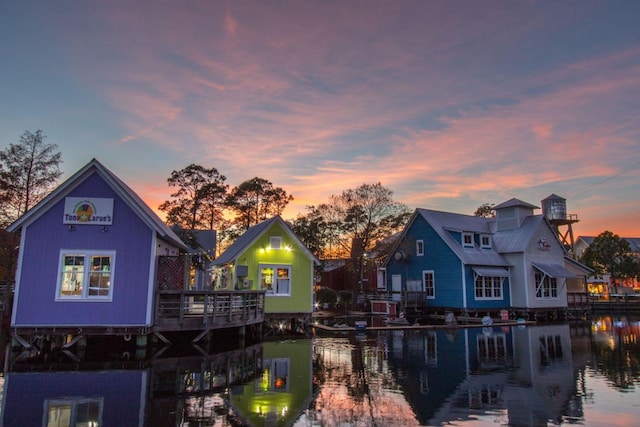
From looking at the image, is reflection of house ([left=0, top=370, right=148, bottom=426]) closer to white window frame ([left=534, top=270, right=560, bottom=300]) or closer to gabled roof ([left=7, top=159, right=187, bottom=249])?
gabled roof ([left=7, top=159, right=187, bottom=249])

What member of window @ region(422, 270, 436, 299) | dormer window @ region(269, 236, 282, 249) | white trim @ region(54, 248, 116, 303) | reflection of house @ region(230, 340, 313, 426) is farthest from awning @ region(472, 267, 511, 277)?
white trim @ region(54, 248, 116, 303)

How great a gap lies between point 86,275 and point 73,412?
9009 millimetres

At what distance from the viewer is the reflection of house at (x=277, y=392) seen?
28.5ft

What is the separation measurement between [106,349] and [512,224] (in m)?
31.0

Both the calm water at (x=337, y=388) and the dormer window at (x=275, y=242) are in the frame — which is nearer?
the calm water at (x=337, y=388)

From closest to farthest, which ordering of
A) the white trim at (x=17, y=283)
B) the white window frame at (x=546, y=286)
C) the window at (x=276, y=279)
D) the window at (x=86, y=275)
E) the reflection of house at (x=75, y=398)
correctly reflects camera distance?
the reflection of house at (x=75, y=398) < the white trim at (x=17, y=283) < the window at (x=86, y=275) < the window at (x=276, y=279) < the white window frame at (x=546, y=286)

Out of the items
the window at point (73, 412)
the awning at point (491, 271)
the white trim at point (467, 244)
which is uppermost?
the white trim at point (467, 244)

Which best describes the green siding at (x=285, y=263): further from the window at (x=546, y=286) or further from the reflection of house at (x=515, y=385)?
the window at (x=546, y=286)

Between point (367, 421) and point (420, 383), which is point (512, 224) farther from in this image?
point (367, 421)

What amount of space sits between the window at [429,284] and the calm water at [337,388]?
16.7 meters

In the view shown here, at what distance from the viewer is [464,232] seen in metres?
35.2

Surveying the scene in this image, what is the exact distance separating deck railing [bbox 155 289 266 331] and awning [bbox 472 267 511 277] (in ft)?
59.1

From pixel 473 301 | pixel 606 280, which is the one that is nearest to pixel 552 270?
pixel 473 301

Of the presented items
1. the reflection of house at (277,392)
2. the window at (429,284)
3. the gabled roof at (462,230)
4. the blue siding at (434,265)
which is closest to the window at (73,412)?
the reflection of house at (277,392)
